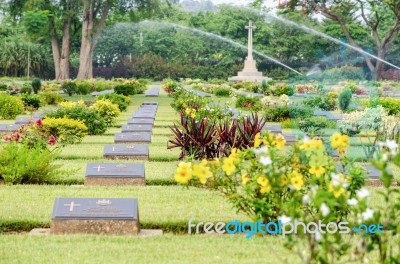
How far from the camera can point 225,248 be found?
5.98 metres

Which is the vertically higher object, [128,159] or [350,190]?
[350,190]

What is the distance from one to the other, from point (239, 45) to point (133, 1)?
1267 cm

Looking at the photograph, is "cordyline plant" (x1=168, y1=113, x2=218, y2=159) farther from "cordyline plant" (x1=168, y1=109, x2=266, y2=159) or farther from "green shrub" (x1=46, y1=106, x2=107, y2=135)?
"green shrub" (x1=46, y1=106, x2=107, y2=135)

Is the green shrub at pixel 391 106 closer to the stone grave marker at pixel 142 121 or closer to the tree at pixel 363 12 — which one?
the stone grave marker at pixel 142 121

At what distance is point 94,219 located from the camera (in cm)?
639

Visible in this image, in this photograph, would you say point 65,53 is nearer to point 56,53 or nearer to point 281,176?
point 56,53

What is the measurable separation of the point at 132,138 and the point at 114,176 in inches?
179

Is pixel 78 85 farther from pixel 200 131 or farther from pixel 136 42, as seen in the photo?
pixel 136 42

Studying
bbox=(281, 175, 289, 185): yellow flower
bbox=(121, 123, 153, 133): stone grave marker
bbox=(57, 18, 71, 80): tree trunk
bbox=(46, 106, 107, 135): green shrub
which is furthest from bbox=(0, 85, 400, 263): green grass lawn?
bbox=(57, 18, 71, 80): tree trunk

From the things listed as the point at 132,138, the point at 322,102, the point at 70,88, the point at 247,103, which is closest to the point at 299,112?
the point at 322,102

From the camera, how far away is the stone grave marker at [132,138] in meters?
13.2

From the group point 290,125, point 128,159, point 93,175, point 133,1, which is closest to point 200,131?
point 128,159

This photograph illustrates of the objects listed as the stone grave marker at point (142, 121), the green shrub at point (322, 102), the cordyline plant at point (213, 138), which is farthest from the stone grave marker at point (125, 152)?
the green shrub at point (322, 102)

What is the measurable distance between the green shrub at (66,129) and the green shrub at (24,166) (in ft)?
13.4
